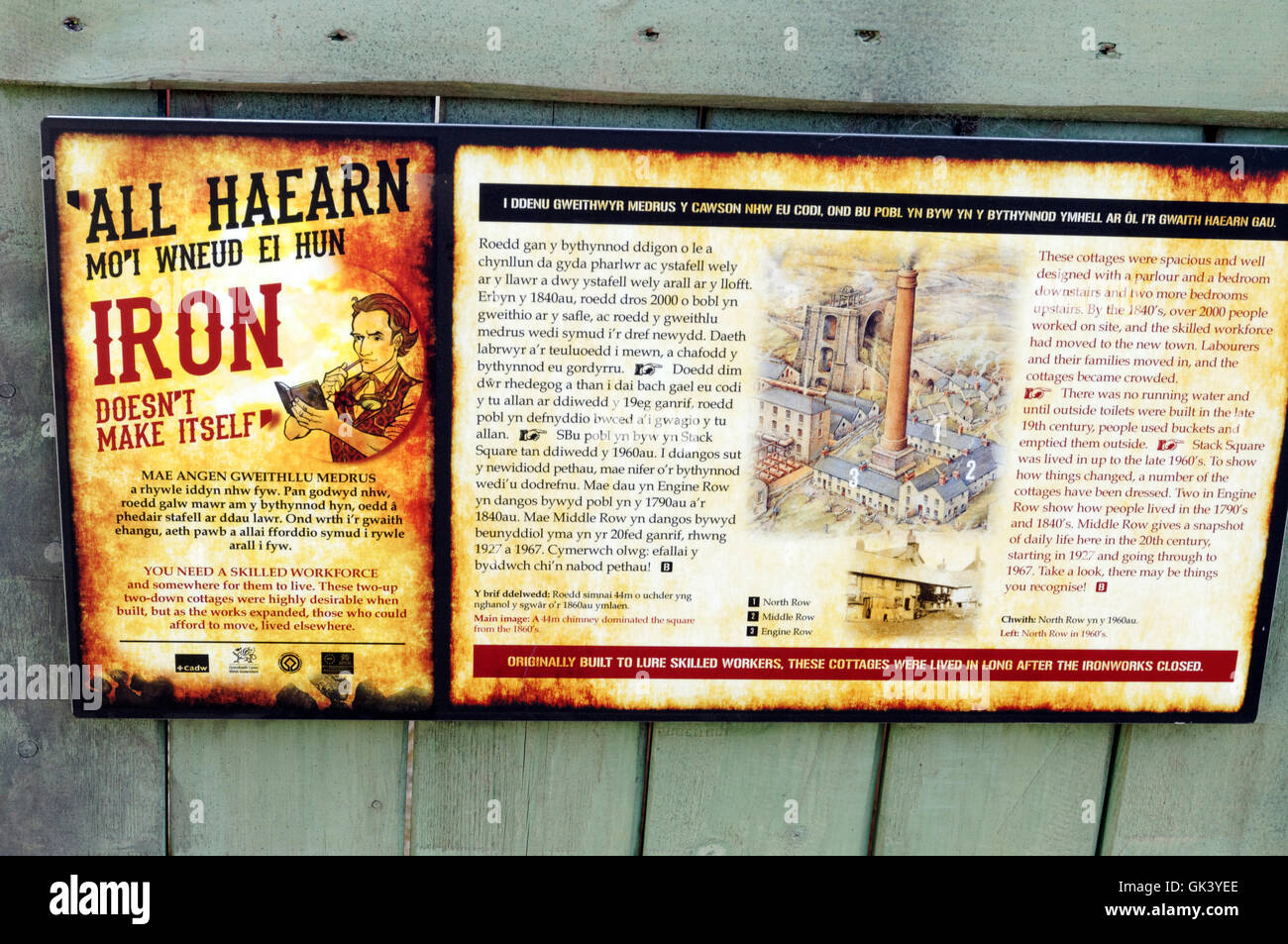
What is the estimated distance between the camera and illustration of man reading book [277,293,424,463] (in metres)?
0.85

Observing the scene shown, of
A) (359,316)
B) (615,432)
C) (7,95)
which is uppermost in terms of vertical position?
(7,95)

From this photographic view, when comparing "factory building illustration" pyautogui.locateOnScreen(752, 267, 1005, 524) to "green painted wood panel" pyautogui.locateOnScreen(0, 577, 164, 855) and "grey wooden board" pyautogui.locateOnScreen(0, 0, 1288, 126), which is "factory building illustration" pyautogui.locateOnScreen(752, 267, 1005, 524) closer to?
"grey wooden board" pyautogui.locateOnScreen(0, 0, 1288, 126)

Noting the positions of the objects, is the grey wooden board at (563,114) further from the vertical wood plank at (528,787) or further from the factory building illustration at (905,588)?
the vertical wood plank at (528,787)

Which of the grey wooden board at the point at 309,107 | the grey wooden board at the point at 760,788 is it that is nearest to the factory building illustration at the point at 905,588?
the grey wooden board at the point at 760,788

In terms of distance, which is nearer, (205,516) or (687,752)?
(205,516)

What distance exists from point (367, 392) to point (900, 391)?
54 cm

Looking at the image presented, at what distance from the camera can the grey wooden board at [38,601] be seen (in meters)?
0.84

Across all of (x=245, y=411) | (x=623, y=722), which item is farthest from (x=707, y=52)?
(x=623, y=722)

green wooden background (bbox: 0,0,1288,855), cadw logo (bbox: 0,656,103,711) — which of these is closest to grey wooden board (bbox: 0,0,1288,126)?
green wooden background (bbox: 0,0,1288,855)

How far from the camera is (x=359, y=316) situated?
2.80 feet

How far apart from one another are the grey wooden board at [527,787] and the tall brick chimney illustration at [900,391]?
0.41 m

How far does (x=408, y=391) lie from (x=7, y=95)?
47 cm

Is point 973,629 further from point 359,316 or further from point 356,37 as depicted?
point 356,37

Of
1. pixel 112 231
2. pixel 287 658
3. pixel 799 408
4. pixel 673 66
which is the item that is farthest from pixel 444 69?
pixel 287 658
